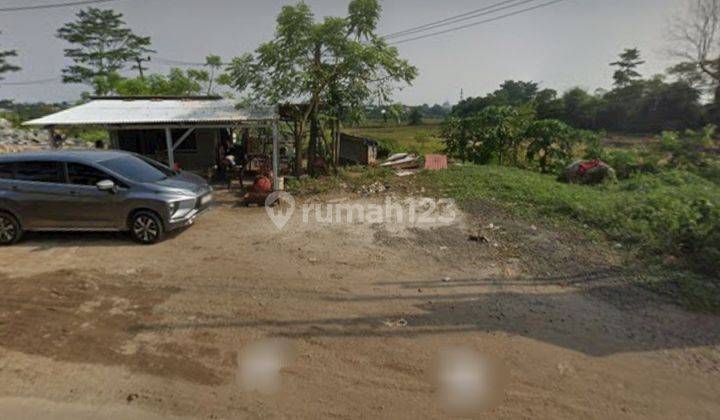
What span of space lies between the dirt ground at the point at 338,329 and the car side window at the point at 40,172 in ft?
3.82

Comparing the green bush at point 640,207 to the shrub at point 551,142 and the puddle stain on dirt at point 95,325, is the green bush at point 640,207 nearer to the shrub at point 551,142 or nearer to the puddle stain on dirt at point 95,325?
the shrub at point 551,142

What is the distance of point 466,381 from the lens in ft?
11.6

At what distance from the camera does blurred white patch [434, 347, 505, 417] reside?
325cm

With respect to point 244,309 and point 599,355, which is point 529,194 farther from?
point 244,309

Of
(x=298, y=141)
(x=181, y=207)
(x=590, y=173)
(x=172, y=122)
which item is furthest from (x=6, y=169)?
(x=590, y=173)

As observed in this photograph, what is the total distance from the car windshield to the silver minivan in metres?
0.04

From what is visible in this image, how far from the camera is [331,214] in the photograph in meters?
9.20

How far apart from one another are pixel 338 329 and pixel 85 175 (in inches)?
221

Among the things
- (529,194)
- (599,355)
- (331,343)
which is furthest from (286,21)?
(599,355)

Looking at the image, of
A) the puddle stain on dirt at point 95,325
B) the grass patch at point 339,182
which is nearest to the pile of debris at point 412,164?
the grass patch at point 339,182

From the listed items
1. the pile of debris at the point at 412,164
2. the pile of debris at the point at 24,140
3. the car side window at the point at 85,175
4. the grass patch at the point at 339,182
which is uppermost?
the pile of debris at the point at 24,140

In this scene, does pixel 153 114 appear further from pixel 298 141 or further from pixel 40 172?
pixel 40 172

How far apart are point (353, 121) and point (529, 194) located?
20.4 feet

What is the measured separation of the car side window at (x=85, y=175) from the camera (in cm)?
697
